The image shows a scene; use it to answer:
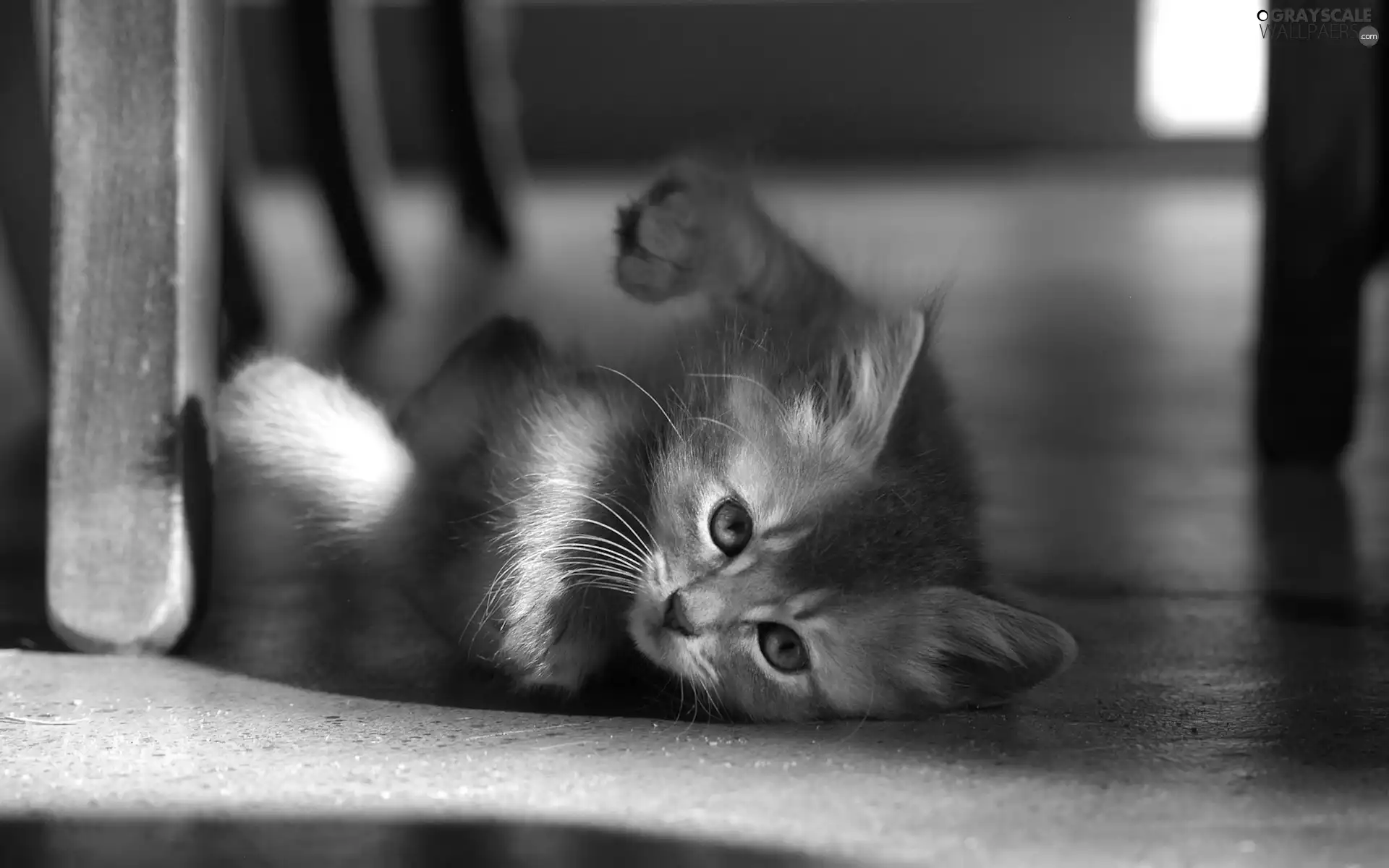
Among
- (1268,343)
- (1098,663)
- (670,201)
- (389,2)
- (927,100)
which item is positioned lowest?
(1098,663)

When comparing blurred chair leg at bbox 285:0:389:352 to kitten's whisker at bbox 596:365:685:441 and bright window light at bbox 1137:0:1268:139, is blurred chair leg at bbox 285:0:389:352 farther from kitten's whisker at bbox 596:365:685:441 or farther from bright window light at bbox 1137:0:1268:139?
bright window light at bbox 1137:0:1268:139

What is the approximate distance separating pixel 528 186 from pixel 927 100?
2.25 m

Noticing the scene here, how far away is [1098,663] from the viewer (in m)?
1.16

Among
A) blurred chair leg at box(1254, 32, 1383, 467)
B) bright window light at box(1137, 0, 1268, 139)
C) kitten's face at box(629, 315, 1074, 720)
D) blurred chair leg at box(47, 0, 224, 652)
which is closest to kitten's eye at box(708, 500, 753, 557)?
kitten's face at box(629, 315, 1074, 720)

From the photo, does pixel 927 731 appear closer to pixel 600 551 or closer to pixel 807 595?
pixel 807 595

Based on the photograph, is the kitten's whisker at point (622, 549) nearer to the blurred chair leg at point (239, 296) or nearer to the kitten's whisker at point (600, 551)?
the kitten's whisker at point (600, 551)

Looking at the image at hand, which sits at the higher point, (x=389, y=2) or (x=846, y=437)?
(x=389, y=2)

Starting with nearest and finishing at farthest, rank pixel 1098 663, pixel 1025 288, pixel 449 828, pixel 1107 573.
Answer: pixel 449 828
pixel 1098 663
pixel 1107 573
pixel 1025 288

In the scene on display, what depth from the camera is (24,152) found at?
1847 millimetres

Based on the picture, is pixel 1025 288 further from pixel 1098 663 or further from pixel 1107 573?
pixel 1098 663

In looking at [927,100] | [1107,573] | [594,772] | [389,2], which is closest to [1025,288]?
[1107,573]

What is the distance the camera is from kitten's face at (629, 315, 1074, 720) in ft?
3.43

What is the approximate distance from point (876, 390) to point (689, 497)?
173mm

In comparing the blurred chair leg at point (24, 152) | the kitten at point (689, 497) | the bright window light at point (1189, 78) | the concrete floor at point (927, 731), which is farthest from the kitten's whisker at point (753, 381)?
the bright window light at point (1189, 78)
